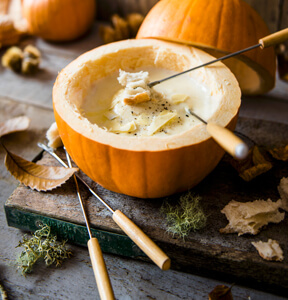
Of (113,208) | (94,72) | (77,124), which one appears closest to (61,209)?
(113,208)

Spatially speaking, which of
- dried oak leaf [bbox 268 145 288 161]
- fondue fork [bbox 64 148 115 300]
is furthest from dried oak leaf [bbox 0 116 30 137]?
dried oak leaf [bbox 268 145 288 161]

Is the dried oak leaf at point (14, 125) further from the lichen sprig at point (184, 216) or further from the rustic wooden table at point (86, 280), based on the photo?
the lichen sprig at point (184, 216)

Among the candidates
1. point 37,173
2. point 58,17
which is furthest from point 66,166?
point 58,17

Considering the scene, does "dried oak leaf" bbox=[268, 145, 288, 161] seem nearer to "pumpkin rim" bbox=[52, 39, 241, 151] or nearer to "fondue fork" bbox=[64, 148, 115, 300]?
"pumpkin rim" bbox=[52, 39, 241, 151]

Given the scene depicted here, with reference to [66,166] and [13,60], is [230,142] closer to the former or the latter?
[66,166]

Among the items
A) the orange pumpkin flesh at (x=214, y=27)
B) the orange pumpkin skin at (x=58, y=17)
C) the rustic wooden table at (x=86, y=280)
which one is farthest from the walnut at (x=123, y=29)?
the rustic wooden table at (x=86, y=280)

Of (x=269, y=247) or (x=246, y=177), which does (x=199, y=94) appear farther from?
(x=269, y=247)
